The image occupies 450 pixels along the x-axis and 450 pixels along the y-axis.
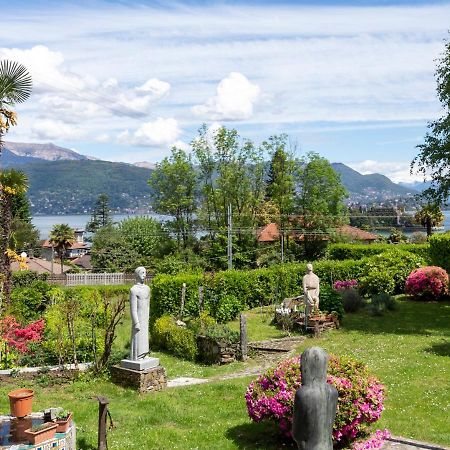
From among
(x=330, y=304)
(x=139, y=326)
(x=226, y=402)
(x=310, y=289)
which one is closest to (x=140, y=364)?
(x=139, y=326)

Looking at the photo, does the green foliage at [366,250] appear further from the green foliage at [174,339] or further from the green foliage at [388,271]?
the green foliage at [174,339]

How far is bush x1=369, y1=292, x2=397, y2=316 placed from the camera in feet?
78.1

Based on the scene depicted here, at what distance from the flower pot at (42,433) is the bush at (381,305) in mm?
17823

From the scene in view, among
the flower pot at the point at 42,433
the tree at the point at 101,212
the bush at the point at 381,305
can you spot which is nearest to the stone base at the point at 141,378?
the flower pot at the point at 42,433

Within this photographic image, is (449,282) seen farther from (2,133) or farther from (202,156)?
(202,156)

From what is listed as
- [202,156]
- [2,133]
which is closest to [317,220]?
A: [202,156]

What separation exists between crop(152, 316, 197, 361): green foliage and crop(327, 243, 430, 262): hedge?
696 inches

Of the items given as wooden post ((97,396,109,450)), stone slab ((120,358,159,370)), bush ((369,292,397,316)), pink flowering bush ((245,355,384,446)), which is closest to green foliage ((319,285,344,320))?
bush ((369,292,397,316))

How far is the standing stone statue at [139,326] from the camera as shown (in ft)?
44.9

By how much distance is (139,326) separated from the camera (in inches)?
540

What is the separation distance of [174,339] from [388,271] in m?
14.5

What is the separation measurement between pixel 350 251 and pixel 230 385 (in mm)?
24080

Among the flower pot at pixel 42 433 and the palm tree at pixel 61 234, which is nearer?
the flower pot at pixel 42 433

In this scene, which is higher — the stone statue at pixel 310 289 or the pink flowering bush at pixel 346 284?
the stone statue at pixel 310 289
